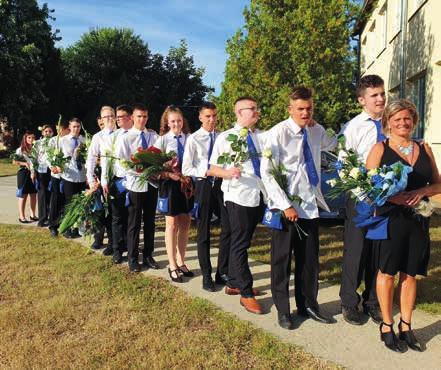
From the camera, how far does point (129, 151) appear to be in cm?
600

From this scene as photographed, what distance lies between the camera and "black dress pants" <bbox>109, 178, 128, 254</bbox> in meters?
6.31

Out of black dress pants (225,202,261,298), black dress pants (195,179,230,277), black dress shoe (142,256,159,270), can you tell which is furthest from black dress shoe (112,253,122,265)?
black dress pants (225,202,261,298)

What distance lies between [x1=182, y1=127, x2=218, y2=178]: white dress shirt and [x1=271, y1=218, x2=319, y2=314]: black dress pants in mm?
1332

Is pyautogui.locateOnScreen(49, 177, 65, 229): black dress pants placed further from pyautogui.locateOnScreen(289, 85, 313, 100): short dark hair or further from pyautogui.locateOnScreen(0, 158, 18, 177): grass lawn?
pyautogui.locateOnScreen(0, 158, 18, 177): grass lawn

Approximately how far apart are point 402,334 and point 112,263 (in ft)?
12.9

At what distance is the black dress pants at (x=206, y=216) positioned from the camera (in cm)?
532

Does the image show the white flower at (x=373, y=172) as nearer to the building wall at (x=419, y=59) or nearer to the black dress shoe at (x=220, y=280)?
the black dress shoe at (x=220, y=280)

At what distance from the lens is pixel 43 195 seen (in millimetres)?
8875

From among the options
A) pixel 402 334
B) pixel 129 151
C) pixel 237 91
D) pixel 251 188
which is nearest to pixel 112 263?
pixel 129 151

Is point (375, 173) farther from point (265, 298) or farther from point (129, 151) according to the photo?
point (129, 151)

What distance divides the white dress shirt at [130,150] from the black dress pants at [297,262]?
7.28ft

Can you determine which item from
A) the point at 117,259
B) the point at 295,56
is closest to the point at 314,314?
the point at 117,259

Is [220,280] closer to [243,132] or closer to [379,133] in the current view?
[243,132]

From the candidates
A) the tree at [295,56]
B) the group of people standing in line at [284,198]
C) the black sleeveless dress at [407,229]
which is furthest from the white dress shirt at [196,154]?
the tree at [295,56]
